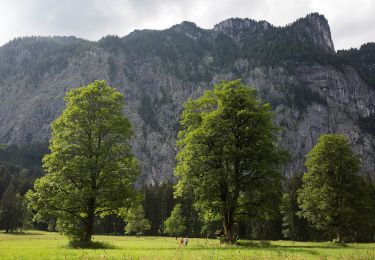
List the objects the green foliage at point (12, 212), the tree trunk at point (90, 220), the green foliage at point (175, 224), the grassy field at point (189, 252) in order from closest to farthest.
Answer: the grassy field at point (189, 252), the tree trunk at point (90, 220), the green foliage at point (175, 224), the green foliage at point (12, 212)

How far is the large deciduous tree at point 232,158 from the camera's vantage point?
36.5 m

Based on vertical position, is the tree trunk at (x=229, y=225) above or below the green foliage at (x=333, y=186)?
below

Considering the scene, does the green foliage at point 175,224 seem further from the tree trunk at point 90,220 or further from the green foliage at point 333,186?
the tree trunk at point 90,220

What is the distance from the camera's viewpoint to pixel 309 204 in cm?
5353

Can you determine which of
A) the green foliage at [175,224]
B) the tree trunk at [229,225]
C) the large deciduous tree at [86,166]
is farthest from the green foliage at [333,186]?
A: the green foliage at [175,224]

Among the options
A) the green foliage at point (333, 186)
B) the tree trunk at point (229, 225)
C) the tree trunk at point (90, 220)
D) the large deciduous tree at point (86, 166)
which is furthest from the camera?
the green foliage at point (333, 186)

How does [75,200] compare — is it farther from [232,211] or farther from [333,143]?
[333,143]

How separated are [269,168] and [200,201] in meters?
7.62

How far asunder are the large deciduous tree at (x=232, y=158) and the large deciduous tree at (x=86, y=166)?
239 inches

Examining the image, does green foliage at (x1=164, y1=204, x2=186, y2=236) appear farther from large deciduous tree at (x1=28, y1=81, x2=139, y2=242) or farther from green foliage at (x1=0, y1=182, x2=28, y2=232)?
large deciduous tree at (x1=28, y1=81, x2=139, y2=242)

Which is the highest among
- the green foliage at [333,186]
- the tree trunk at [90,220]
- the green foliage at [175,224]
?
the green foliage at [333,186]

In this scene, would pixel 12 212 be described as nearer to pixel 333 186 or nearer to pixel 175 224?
pixel 175 224

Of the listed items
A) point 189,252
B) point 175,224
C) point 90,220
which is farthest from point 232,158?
point 175,224

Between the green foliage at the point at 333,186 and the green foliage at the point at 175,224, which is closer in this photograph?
the green foliage at the point at 333,186
